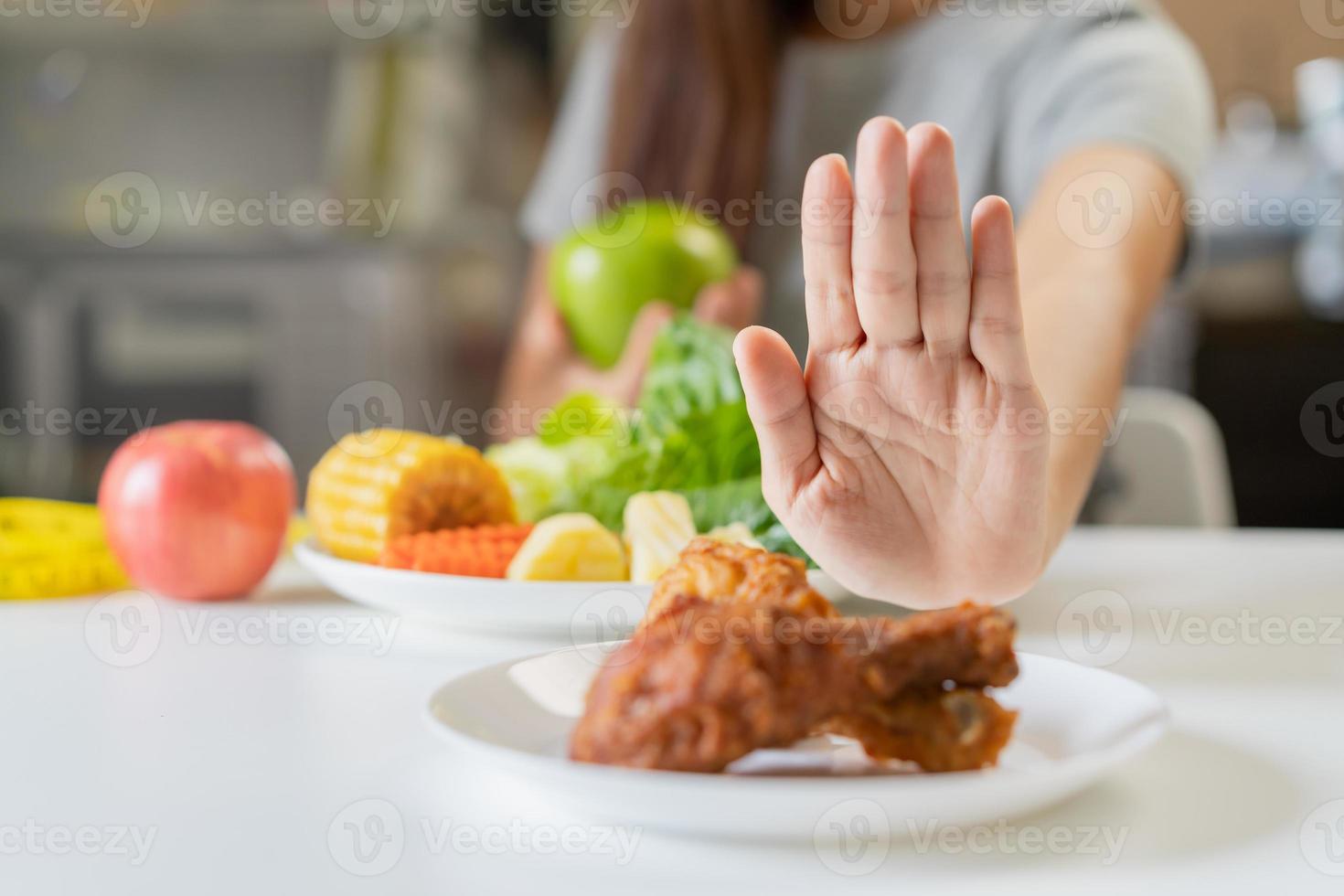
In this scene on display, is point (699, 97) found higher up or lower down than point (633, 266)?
higher up

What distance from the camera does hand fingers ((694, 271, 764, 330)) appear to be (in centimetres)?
138

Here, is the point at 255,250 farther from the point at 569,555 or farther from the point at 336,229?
the point at 569,555

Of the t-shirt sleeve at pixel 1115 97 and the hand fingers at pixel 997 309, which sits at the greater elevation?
the t-shirt sleeve at pixel 1115 97

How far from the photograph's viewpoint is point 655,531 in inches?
31.4

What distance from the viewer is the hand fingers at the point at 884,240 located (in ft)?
1.83

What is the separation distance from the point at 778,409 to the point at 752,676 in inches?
9.8

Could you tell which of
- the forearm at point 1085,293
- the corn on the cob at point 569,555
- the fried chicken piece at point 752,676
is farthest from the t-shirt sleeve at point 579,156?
the fried chicken piece at point 752,676

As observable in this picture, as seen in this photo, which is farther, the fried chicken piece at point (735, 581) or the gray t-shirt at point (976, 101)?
the gray t-shirt at point (976, 101)

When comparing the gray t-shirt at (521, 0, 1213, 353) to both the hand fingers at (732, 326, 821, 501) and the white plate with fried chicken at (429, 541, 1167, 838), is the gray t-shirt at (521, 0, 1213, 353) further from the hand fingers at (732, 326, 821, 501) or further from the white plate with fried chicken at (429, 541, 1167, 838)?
the white plate with fried chicken at (429, 541, 1167, 838)

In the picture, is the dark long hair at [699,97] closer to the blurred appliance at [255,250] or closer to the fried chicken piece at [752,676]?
the fried chicken piece at [752,676]

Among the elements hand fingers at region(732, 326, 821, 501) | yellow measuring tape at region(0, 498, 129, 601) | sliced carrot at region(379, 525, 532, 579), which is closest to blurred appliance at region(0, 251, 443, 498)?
yellow measuring tape at region(0, 498, 129, 601)

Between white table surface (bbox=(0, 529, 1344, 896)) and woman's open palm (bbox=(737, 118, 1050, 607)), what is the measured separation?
13 cm

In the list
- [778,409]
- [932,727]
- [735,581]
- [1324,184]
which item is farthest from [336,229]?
[932,727]

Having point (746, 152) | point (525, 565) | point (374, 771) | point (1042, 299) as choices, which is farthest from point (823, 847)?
point (746, 152)
